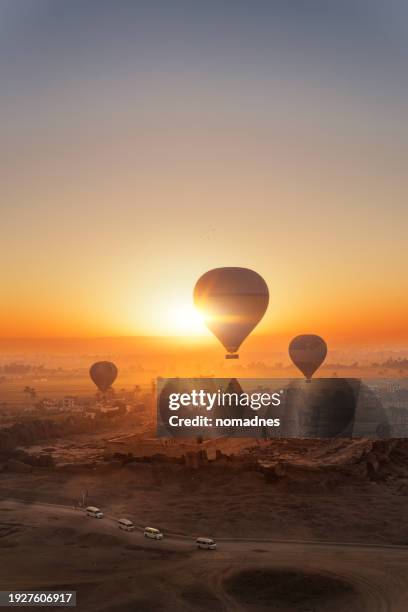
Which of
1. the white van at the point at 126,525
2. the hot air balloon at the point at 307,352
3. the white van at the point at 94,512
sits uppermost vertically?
the hot air balloon at the point at 307,352

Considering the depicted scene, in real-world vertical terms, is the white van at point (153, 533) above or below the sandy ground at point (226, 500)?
below

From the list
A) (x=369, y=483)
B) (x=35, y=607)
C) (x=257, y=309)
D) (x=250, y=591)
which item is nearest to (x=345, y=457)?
(x=369, y=483)

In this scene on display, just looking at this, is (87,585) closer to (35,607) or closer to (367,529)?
(35,607)

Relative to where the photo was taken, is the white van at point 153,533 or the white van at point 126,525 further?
the white van at point 126,525

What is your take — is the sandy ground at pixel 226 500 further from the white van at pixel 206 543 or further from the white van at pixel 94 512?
the white van at pixel 206 543

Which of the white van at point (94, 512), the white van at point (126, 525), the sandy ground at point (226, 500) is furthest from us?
the white van at point (94, 512)

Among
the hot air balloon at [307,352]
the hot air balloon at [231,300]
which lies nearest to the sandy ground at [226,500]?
the hot air balloon at [231,300]

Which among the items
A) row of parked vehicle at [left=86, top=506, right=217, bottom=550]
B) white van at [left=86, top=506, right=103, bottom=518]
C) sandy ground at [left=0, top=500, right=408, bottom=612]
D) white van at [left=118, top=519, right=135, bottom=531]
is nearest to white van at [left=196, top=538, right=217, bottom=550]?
row of parked vehicle at [left=86, top=506, right=217, bottom=550]

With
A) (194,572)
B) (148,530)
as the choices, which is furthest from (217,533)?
(194,572)
